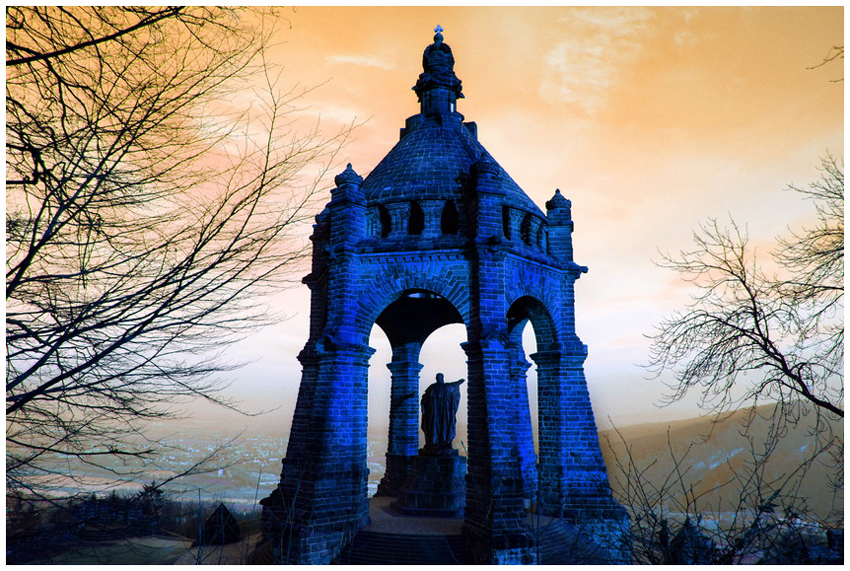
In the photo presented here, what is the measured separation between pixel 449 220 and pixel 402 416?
6846 mm

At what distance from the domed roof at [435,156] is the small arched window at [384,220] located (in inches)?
9.4

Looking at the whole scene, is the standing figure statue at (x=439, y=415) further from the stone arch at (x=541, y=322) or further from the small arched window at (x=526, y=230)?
the small arched window at (x=526, y=230)

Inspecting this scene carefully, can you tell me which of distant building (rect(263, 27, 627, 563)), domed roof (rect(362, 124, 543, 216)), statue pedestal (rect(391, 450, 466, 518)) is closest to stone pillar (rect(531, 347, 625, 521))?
distant building (rect(263, 27, 627, 563))

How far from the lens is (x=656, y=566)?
6.64 meters

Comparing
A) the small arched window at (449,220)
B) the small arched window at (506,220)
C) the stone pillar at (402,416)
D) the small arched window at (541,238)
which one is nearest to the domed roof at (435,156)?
the small arched window at (506,220)

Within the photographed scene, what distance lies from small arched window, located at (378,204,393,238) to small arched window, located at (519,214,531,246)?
11.9 ft

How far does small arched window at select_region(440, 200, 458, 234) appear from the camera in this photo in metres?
13.7

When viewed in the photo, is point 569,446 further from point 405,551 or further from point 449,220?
point 449,220

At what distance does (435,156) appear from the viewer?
47.8 ft

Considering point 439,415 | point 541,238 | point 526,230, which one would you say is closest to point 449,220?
point 526,230

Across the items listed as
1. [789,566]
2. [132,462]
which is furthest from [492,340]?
[132,462]

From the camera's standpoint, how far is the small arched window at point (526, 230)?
14.4 metres

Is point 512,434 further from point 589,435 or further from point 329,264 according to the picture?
point 329,264

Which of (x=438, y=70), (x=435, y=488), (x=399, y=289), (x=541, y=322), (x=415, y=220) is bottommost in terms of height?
(x=435, y=488)
